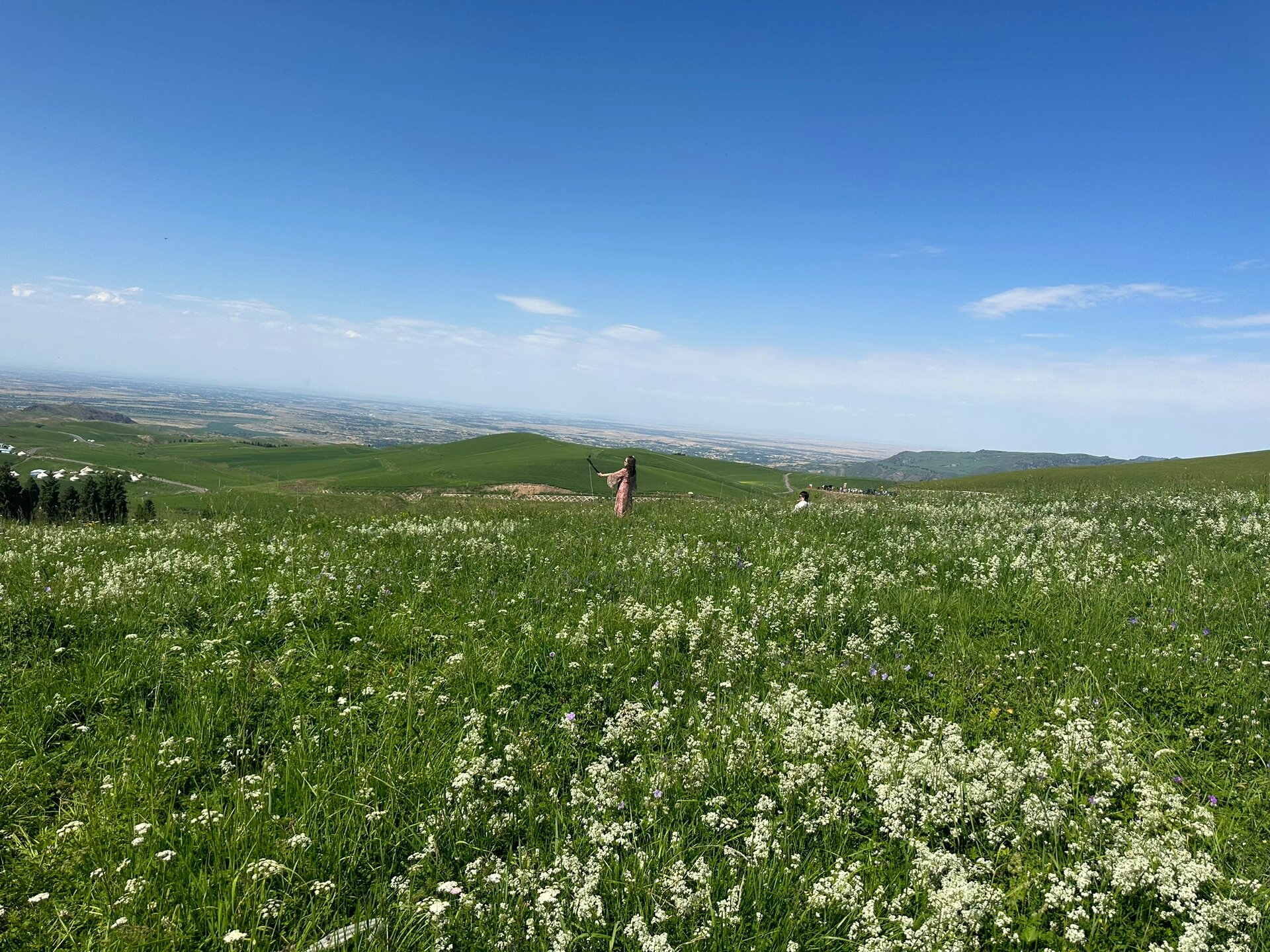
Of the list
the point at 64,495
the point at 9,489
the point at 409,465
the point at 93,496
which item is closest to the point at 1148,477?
the point at 9,489

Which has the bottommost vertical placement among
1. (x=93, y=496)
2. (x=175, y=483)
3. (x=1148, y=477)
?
(x=175, y=483)

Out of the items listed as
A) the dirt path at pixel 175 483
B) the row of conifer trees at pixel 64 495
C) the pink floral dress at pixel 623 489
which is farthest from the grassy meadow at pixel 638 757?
the dirt path at pixel 175 483

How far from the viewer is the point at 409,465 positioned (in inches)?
4397

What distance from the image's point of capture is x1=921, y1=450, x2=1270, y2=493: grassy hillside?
22.8 meters

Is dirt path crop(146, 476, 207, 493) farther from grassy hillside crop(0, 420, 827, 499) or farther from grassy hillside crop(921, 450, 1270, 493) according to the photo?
grassy hillside crop(921, 450, 1270, 493)

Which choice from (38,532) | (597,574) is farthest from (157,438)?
(597,574)

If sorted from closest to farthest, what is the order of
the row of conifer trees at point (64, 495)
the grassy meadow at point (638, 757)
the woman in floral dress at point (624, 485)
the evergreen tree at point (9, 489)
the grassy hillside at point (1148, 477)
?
the grassy meadow at point (638, 757)
the woman in floral dress at point (624, 485)
the grassy hillside at point (1148, 477)
the evergreen tree at point (9, 489)
the row of conifer trees at point (64, 495)

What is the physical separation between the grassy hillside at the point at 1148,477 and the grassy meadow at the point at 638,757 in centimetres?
1716

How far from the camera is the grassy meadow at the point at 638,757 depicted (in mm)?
3490

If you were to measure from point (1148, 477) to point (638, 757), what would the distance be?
36.9 metres

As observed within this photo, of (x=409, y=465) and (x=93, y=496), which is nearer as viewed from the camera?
(x=93, y=496)

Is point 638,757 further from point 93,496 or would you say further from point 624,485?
point 93,496

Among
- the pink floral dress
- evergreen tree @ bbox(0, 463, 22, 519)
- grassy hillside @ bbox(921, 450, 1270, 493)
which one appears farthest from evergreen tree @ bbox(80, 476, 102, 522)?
grassy hillside @ bbox(921, 450, 1270, 493)

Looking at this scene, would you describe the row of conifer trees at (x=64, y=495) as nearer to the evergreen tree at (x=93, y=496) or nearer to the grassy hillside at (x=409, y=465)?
the evergreen tree at (x=93, y=496)
